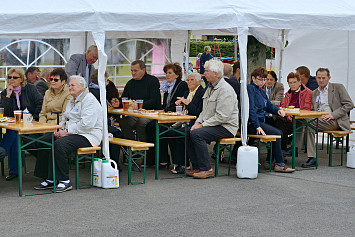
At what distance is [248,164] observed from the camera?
800 cm

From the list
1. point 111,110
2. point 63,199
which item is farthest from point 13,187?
point 111,110

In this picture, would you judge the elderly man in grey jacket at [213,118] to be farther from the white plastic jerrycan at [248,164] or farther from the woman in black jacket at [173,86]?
the woman in black jacket at [173,86]

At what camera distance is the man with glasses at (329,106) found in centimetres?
902

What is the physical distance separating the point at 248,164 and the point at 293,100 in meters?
2.07

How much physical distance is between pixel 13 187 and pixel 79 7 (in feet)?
7.28

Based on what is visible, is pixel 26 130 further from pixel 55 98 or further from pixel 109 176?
pixel 55 98

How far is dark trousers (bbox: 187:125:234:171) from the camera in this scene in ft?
26.0

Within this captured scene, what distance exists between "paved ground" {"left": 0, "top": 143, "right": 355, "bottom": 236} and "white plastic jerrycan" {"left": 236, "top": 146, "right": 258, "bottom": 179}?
4.0 inches

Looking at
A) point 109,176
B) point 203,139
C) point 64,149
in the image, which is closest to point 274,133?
point 203,139

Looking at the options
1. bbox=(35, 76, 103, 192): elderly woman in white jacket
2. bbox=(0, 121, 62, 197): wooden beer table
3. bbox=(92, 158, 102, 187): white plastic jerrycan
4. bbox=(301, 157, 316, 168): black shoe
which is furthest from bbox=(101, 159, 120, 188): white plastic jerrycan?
bbox=(301, 157, 316, 168): black shoe

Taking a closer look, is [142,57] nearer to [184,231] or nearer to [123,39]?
[123,39]

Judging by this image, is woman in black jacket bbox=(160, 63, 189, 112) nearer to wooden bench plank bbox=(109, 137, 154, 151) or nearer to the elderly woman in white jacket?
wooden bench plank bbox=(109, 137, 154, 151)

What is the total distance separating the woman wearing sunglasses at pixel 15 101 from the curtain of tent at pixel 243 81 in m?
2.60

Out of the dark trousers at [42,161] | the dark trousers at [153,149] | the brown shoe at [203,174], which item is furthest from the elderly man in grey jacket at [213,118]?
the dark trousers at [42,161]
